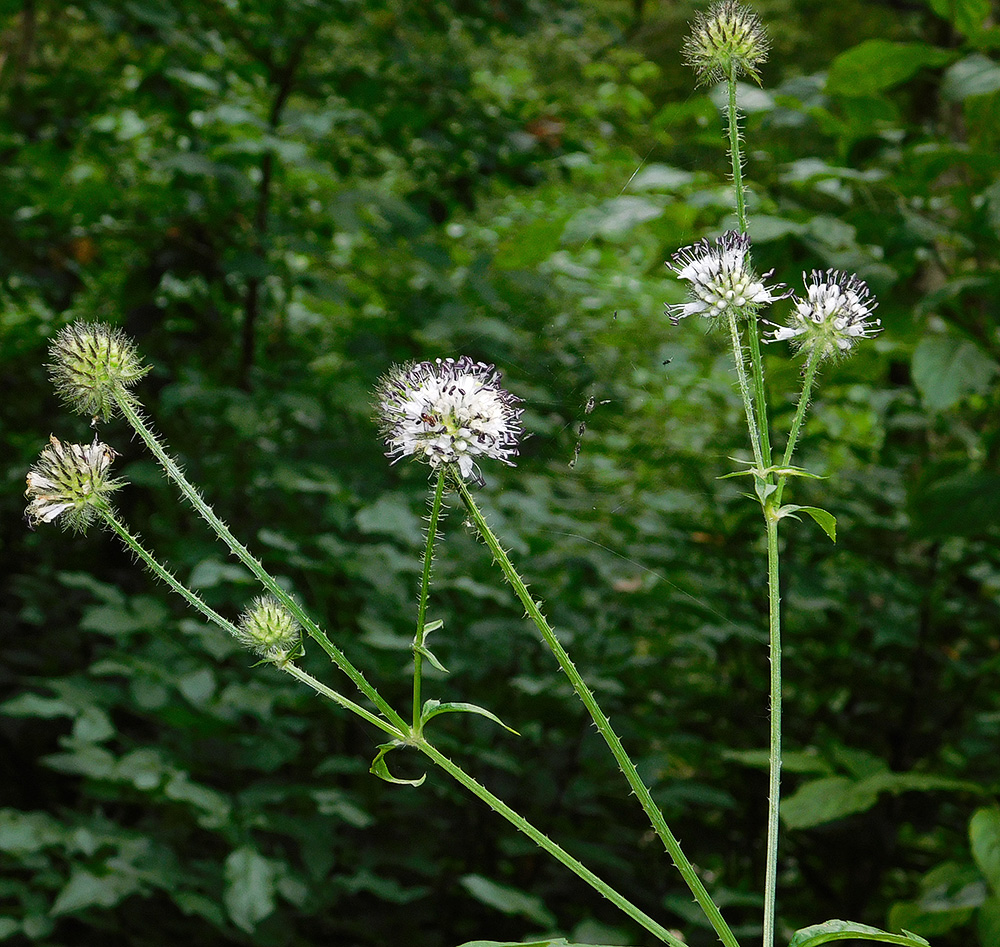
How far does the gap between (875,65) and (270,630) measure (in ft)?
6.02

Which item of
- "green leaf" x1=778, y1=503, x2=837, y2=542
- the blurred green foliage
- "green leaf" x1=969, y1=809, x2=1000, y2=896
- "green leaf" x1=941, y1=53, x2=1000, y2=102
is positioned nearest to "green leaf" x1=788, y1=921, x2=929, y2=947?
"green leaf" x1=778, y1=503, x2=837, y2=542

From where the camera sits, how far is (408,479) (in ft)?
10.2

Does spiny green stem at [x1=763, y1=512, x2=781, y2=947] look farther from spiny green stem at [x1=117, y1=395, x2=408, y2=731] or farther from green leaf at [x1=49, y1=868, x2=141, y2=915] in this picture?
green leaf at [x1=49, y1=868, x2=141, y2=915]

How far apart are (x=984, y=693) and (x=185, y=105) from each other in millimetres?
3242

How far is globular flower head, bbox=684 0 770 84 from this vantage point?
96 centimetres

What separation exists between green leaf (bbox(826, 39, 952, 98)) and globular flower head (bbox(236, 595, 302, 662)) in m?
1.77

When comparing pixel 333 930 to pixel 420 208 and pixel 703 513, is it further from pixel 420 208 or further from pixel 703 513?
pixel 420 208

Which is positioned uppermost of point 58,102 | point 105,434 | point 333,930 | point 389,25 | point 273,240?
point 389,25

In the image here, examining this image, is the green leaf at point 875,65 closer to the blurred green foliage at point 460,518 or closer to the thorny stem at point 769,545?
the blurred green foliage at point 460,518

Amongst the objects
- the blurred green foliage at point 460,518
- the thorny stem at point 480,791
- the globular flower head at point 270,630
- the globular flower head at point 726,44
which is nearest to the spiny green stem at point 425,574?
the thorny stem at point 480,791

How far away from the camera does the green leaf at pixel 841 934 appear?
2.42 feet

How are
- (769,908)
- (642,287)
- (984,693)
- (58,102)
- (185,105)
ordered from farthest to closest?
(642,287), (58,102), (185,105), (984,693), (769,908)

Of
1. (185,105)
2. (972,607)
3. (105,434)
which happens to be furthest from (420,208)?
(972,607)

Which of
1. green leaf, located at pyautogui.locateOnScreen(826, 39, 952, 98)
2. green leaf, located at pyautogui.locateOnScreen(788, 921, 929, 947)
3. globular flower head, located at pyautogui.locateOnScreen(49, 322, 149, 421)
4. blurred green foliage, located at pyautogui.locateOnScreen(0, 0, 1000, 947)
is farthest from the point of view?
blurred green foliage, located at pyautogui.locateOnScreen(0, 0, 1000, 947)
